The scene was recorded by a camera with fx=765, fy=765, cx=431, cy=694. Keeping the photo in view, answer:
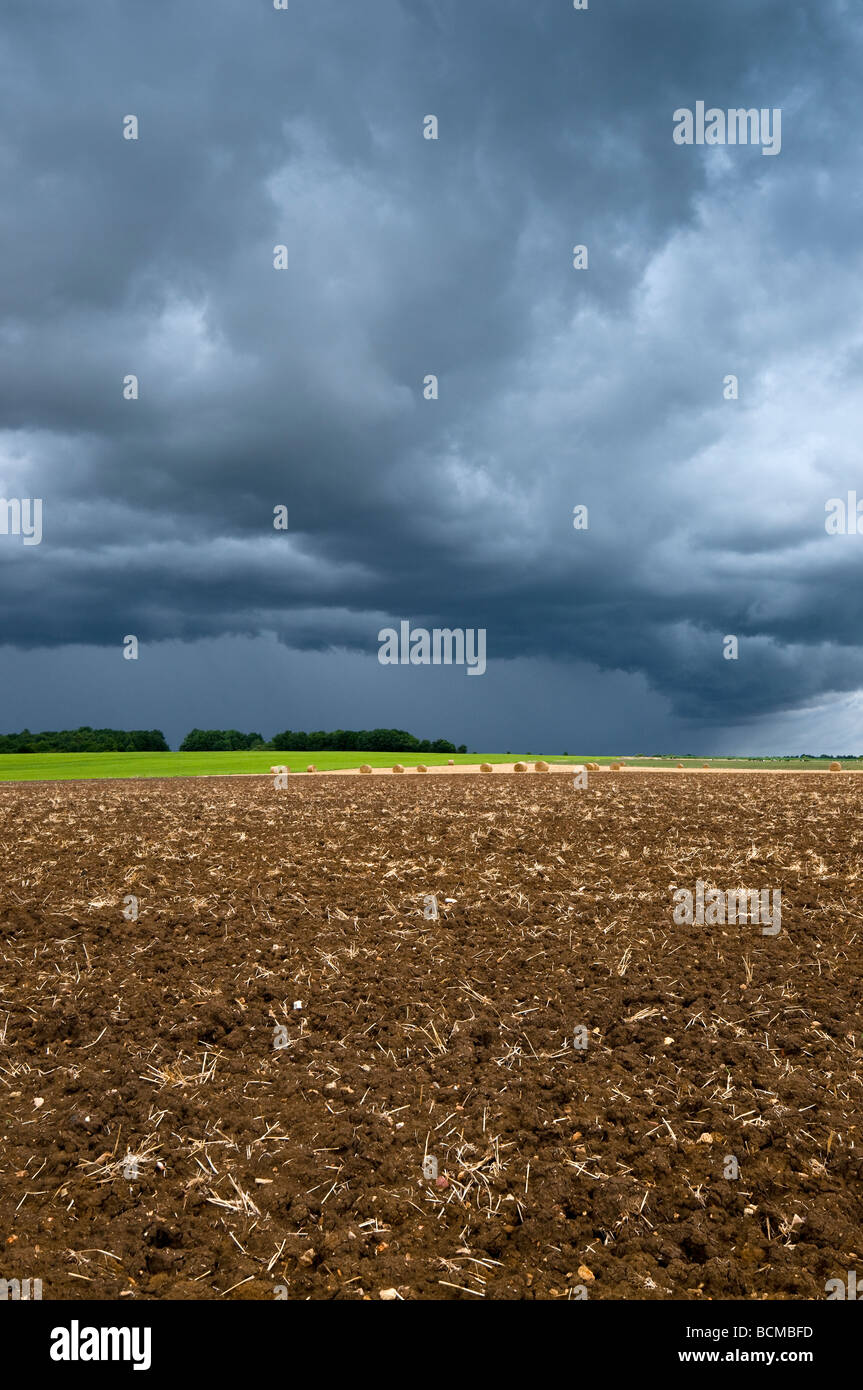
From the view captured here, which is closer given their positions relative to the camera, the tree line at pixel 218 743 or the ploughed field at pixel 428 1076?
the ploughed field at pixel 428 1076

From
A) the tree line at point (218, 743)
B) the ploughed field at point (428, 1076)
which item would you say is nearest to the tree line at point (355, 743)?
the tree line at point (218, 743)

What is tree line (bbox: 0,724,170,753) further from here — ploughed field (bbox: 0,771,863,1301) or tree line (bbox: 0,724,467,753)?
ploughed field (bbox: 0,771,863,1301)

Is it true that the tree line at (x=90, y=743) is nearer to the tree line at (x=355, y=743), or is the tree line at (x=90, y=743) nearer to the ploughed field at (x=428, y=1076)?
the tree line at (x=355, y=743)

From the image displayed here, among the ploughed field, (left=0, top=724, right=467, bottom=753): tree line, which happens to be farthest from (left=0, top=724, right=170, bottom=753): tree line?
the ploughed field

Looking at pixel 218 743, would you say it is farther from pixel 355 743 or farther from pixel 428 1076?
pixel 428 1076

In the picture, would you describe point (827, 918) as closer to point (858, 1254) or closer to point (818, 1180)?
point (818, 1180)

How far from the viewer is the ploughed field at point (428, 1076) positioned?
598cm

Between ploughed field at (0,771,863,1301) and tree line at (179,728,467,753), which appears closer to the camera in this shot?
ploughed field at (0,771,863,1301)

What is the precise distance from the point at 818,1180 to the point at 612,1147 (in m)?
1.75

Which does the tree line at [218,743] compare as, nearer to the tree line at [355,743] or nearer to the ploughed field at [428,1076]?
the tree line at [355,743]

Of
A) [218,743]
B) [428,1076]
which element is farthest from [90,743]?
[428,1076]

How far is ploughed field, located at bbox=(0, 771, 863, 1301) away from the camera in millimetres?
5984
